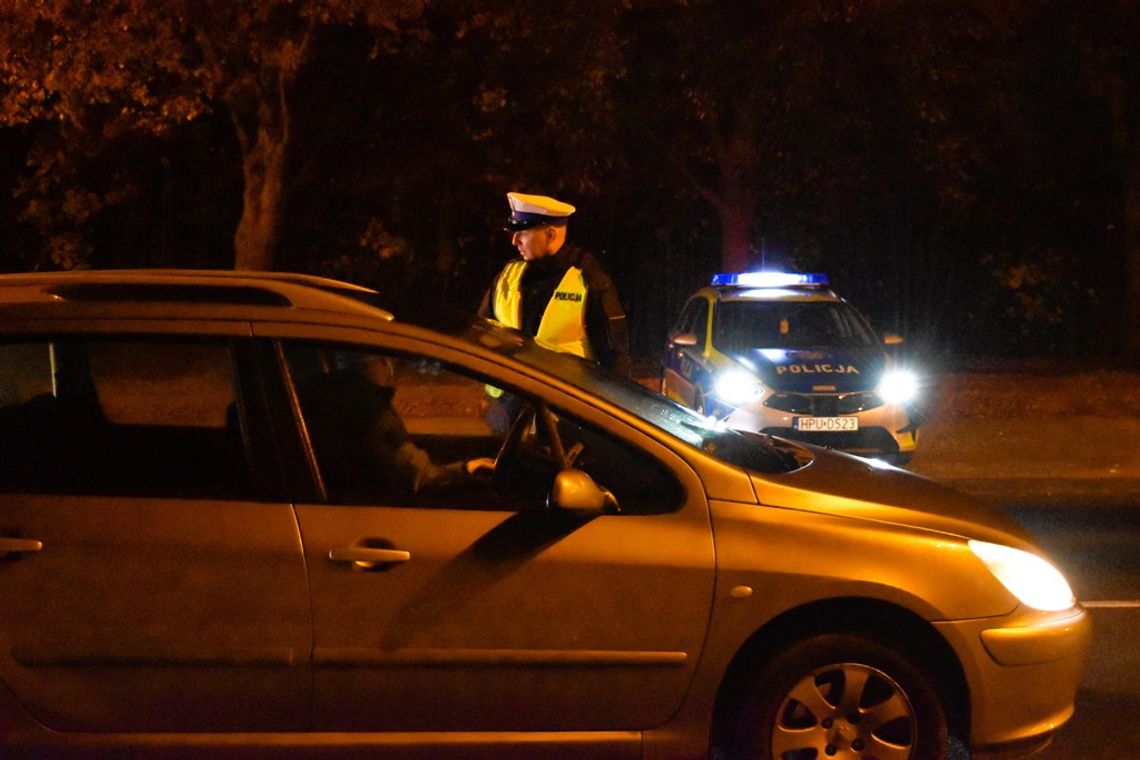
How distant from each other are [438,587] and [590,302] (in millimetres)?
2824

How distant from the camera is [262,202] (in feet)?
57.0

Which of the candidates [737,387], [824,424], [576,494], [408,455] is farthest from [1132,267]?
[576,494]

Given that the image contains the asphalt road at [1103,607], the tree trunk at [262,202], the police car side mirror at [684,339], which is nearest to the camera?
the asphalt road at [1103,607]

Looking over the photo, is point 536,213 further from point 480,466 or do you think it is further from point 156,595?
point 156,595

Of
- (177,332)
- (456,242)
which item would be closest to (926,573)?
(177,332)

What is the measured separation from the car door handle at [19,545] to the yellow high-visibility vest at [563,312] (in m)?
2.95

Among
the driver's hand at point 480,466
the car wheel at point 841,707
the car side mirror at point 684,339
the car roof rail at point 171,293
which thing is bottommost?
the car wheel at point 841,707

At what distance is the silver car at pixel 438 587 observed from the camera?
12.5 ft

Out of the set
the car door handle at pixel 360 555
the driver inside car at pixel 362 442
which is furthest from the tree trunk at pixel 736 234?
the car door handle at pixel 360 555

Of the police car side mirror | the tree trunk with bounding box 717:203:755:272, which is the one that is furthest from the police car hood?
the tree trunk with bounding box 717:203:755:272

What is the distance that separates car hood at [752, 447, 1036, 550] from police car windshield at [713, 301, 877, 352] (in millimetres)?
6113

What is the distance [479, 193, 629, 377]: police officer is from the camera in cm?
643

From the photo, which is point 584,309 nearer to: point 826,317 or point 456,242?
point 826,317

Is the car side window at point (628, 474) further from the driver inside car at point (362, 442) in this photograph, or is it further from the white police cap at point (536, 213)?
the white police cap at point (536, 213)
